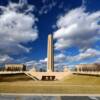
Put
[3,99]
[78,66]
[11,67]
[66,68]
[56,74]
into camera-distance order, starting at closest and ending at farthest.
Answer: [3,99], [56,74], [66,68], [78,66], [11,67]

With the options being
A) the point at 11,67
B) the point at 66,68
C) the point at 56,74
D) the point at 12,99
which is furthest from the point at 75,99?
the point at 11,67

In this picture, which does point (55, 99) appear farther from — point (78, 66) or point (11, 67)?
point (11, 67)

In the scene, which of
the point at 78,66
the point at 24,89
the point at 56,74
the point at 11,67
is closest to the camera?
the point at 24,89

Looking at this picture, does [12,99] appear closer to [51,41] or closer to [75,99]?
[75,99]

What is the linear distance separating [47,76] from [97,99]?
327ft

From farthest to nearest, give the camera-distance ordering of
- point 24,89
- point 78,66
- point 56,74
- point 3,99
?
point 78,66 < point 56,74 < point 24,89 < point 3,99

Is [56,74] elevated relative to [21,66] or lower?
lower

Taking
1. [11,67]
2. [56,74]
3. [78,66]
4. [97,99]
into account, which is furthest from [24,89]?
[11,67]

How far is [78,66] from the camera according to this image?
164 metres

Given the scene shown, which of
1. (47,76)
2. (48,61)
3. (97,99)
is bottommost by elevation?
(97,99)

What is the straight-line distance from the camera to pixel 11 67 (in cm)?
17625

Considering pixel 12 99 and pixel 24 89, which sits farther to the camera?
pixel 24 89

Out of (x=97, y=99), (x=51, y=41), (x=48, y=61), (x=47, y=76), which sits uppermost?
(x=51, y=41)

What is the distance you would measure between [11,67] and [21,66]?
8561 mm
